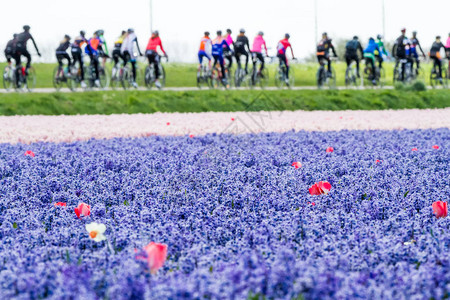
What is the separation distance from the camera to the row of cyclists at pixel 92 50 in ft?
56.0

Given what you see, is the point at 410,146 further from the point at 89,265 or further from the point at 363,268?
the point at 89,265

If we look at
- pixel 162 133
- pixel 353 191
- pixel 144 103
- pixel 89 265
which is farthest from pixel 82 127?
pixel 89 265

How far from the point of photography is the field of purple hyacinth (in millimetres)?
2125

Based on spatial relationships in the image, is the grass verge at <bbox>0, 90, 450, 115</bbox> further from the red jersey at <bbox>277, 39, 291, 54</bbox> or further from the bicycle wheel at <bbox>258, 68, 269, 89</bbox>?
the bicycle wheel at <bbox>258, 68, 269, 89</bbox>

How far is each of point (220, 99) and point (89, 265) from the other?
13.3 meters

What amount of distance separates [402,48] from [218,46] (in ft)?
28.4

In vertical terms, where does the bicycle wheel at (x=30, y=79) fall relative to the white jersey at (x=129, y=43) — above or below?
below

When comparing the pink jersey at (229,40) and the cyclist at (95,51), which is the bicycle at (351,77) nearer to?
the pink jersey at (229,40)

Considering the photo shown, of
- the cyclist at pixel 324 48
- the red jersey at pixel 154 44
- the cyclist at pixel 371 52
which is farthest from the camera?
the cyclist at pixel 371 52

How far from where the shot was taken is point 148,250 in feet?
7.43

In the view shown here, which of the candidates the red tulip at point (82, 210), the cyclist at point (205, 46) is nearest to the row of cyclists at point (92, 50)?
the cyclist at point (205, 46)

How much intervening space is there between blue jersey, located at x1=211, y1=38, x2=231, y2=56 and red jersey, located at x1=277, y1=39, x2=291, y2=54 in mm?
2095

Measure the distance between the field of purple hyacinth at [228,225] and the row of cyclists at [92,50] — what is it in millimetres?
12011

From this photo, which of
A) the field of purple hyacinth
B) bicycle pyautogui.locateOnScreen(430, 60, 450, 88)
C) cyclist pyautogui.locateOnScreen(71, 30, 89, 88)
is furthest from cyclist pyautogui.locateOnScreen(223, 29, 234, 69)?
the field of purple hyacinth
